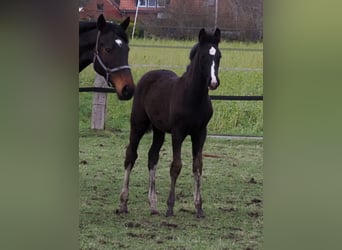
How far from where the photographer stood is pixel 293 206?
3.48 metres

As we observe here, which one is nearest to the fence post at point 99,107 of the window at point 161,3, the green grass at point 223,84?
the green grass at point 223,84

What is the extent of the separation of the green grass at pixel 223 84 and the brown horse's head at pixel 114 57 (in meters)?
0.04

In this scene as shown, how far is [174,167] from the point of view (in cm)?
338

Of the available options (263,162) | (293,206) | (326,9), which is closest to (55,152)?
(263,162)

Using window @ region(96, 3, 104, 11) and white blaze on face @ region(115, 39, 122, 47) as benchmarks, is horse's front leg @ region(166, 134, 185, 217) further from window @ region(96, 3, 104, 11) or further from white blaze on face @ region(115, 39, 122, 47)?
window @ region(96, 3, 104, 11)

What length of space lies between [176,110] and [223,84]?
301 mm

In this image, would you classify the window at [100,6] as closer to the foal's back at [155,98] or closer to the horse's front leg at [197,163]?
the foal's back at [155,98]

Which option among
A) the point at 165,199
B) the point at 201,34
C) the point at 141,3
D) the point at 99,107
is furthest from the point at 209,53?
the point at 165,199

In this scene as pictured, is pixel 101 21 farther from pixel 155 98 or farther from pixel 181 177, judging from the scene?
pixel 181 177

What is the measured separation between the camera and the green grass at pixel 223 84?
3.34 meters

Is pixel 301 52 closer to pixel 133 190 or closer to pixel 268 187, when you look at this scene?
pixel 268 187

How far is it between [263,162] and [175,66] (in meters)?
0.74

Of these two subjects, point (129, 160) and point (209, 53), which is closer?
point (209, 53)

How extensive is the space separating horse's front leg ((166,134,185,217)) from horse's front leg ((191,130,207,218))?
0.08 metres
